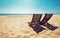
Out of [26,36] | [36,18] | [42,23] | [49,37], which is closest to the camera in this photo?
[49,37]

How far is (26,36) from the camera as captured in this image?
4.48 metres

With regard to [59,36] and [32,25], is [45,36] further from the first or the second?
[32,25]

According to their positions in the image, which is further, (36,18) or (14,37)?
(36,18)

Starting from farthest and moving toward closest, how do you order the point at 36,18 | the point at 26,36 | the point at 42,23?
the point at 42,23
the point at 36,18
the point at 26,36

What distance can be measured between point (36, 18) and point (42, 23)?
0.76 m

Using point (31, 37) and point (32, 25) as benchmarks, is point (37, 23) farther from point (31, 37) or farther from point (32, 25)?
point (31, 37)

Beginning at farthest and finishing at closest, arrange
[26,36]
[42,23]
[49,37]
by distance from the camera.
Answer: [42,23], [26,36], [49,37]

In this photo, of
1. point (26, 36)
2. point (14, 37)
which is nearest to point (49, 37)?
point (26, 36)

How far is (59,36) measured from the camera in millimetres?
4227

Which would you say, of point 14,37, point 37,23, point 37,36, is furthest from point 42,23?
point 14,37

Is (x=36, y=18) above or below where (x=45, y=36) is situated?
above

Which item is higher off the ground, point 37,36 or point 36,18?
point 36,18

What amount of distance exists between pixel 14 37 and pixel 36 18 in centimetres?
198

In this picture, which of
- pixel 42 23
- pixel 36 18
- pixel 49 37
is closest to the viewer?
pixel 49 37
